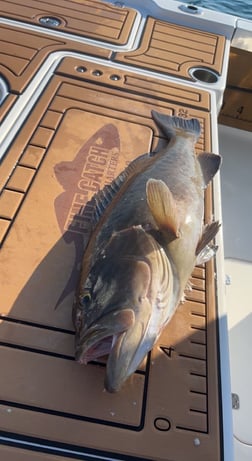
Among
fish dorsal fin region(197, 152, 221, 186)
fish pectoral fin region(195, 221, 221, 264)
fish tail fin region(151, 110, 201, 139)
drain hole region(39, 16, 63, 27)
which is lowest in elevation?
fish pectoral fin region(195, 221, 221, 264)

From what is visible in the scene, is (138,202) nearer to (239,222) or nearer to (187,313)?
(187,313)

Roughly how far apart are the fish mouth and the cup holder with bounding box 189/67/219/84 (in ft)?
8.33

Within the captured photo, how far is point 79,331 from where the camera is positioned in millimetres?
1758

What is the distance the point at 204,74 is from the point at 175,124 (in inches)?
38.4

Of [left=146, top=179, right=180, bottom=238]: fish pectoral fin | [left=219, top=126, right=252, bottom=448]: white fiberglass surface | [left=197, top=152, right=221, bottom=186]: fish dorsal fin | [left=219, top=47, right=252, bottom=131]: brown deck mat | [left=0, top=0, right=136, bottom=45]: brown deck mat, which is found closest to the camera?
[left=146, top=179, right=180, bottom=238]: fish pectoral fin

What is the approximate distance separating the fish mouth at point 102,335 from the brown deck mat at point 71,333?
125mm

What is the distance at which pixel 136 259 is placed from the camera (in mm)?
1845

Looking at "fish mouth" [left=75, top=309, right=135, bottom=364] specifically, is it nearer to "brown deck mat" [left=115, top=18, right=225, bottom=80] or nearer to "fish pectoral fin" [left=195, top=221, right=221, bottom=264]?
"fish pectoral fin" [left=195, top=221, right=221, bottom=264]

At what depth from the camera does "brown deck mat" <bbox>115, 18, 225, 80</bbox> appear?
360 centimetres

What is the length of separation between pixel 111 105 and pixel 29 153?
78 cm

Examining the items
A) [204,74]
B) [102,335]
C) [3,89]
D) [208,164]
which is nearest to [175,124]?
[208,164]

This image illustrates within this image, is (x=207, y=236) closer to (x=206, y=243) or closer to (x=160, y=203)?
(x=206, y=243)

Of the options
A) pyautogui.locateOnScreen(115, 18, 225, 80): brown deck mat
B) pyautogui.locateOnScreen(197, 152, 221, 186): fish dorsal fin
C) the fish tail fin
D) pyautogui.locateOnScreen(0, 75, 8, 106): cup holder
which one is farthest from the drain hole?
pyautogui.locateOnScreen(197, 152, 221, 186): fish dorsal fin

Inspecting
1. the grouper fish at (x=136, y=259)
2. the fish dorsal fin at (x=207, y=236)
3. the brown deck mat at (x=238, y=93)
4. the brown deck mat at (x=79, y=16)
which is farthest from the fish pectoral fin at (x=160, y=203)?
the brown deck mat at (x=238, y=93)
